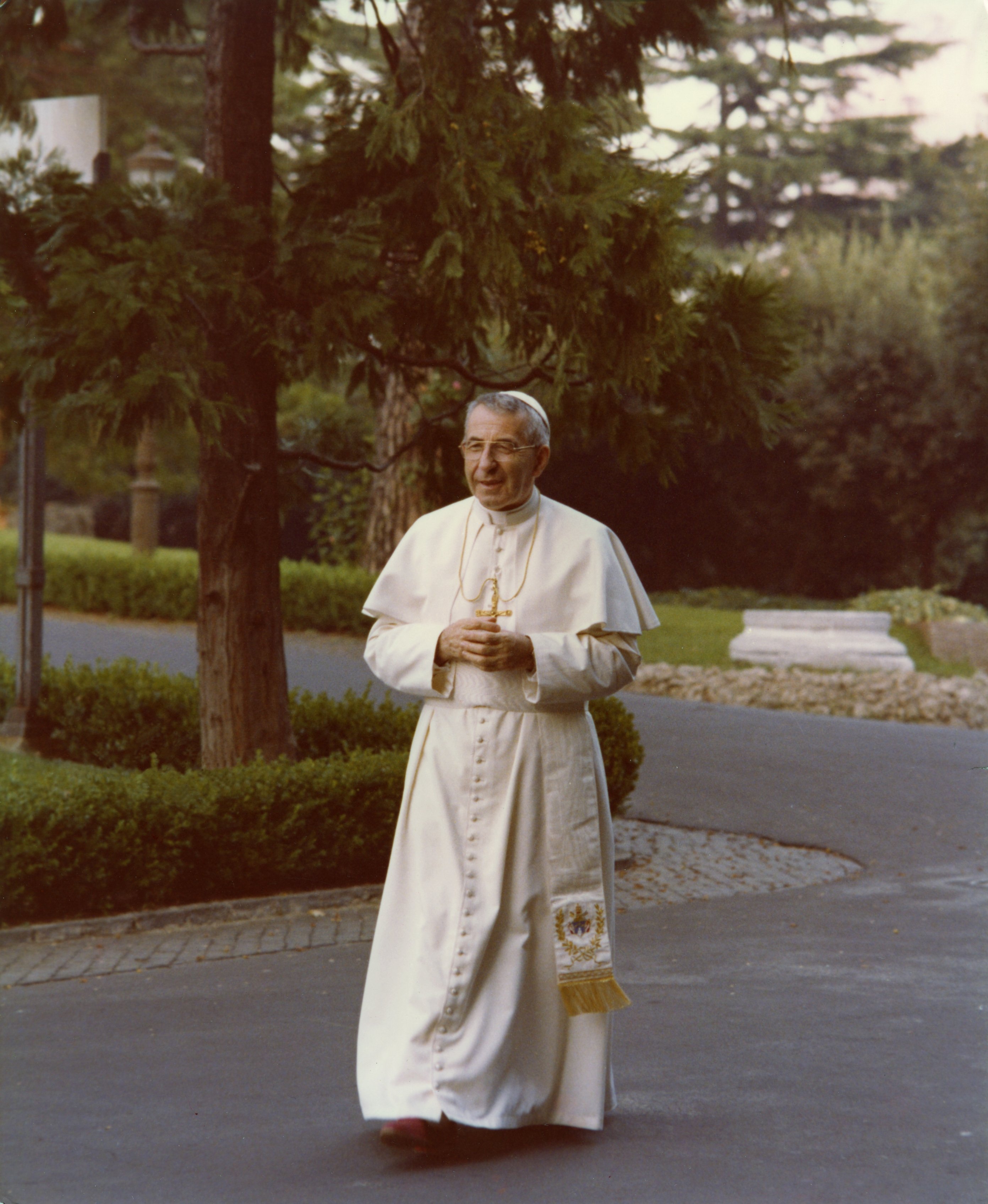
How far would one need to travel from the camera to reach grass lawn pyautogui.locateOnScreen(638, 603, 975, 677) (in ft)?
48.6

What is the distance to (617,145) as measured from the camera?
23.3 ft

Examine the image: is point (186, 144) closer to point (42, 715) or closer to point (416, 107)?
point (42, 715)

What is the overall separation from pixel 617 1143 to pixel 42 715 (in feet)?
20.7

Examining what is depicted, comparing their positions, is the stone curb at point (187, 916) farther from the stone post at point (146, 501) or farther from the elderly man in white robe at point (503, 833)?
the stone post at point (146, 501)

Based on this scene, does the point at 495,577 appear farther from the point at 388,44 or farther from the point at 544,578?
the point at 388,44

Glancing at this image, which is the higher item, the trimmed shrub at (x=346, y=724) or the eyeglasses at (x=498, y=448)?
the eyeglasses at (x=498, y=448)

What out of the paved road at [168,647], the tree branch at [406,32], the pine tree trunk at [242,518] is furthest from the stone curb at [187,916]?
the paved road at [168,647]

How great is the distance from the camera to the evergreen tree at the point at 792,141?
48.6ft

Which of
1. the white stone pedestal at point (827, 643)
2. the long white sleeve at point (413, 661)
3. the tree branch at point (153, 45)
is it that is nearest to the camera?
the long white sleeve at point (413, 661)

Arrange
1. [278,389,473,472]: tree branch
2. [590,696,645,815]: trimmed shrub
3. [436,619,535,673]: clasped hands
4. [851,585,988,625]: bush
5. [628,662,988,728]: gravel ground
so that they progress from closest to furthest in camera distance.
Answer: [436,619,535,673]: clasped hands < [278,389,473,472]: tree branch < [590,696,645,815]: trimmed shrub < [628,662,988,728]: gravel ground < [851,585,988,625]: bush

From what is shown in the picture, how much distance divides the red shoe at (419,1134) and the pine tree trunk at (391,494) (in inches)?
323

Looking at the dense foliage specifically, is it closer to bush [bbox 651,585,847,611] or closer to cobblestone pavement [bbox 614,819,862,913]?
bush [bbox 651,585,847,611]

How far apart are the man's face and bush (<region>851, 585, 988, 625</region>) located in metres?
14.6

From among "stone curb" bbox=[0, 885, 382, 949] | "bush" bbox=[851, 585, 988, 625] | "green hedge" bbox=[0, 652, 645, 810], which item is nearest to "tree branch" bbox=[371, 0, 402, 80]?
"green hedge" bbox=[0, 652, 645, 810]
